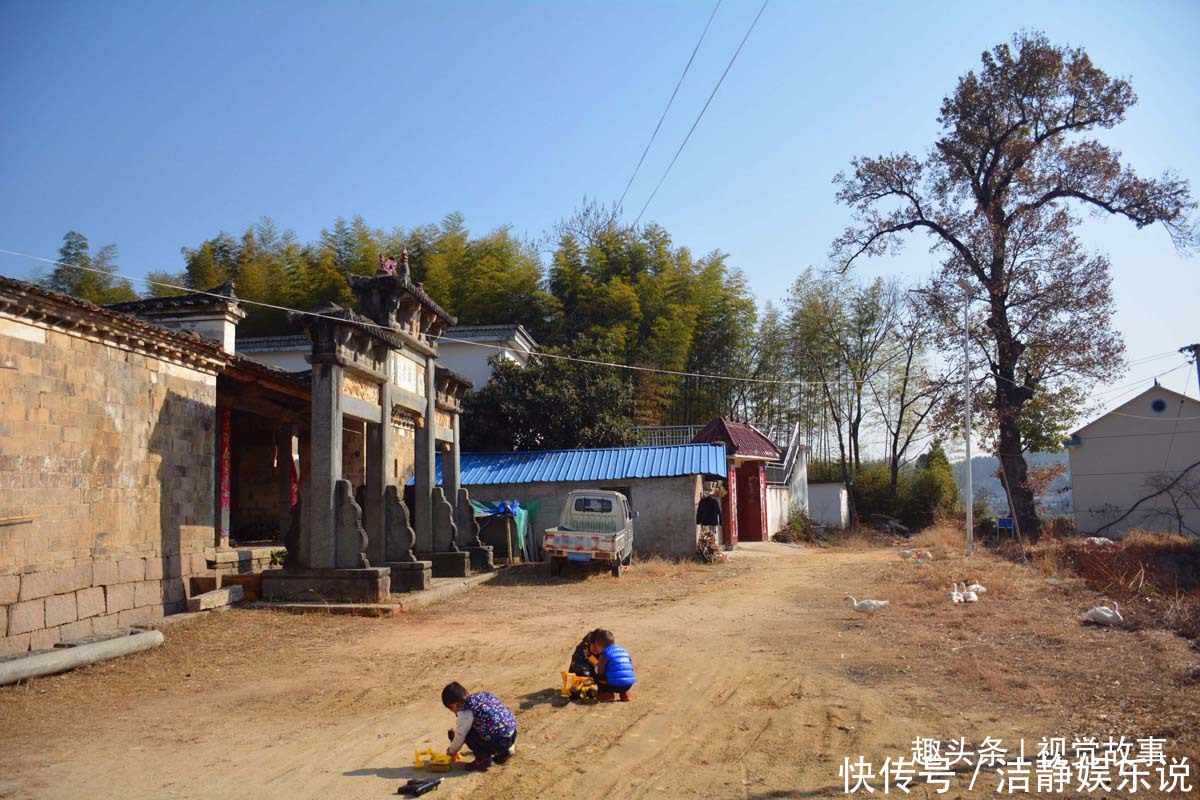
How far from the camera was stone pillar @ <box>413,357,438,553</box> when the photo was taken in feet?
55.3

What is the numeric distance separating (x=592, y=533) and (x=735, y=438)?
11.2 m

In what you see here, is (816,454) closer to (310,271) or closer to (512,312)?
(512,312)

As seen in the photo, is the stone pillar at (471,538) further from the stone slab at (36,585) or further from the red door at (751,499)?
the red door at (751,499)

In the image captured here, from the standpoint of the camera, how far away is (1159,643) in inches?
348

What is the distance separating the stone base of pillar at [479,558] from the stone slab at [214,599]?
6059 millimetres

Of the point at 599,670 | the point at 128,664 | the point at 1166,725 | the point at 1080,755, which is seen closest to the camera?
the point at 1080,755

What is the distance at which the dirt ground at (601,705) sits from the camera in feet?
17.9

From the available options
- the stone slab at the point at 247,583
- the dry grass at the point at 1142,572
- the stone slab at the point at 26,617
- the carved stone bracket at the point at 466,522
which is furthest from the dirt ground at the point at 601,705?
the carved stone bracket at the point at 466,522

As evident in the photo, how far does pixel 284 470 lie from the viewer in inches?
745

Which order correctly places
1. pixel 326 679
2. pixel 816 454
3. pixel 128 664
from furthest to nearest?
pixel 816 454
pixel 128 664
pixel 326 679

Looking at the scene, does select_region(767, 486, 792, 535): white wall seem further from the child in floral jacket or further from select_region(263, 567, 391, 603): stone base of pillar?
the child in floral jacket

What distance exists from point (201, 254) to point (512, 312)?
35.2 ft

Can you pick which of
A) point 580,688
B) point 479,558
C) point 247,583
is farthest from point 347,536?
point 580,688

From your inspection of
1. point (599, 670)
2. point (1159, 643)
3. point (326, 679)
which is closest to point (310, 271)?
point (326, 679)
